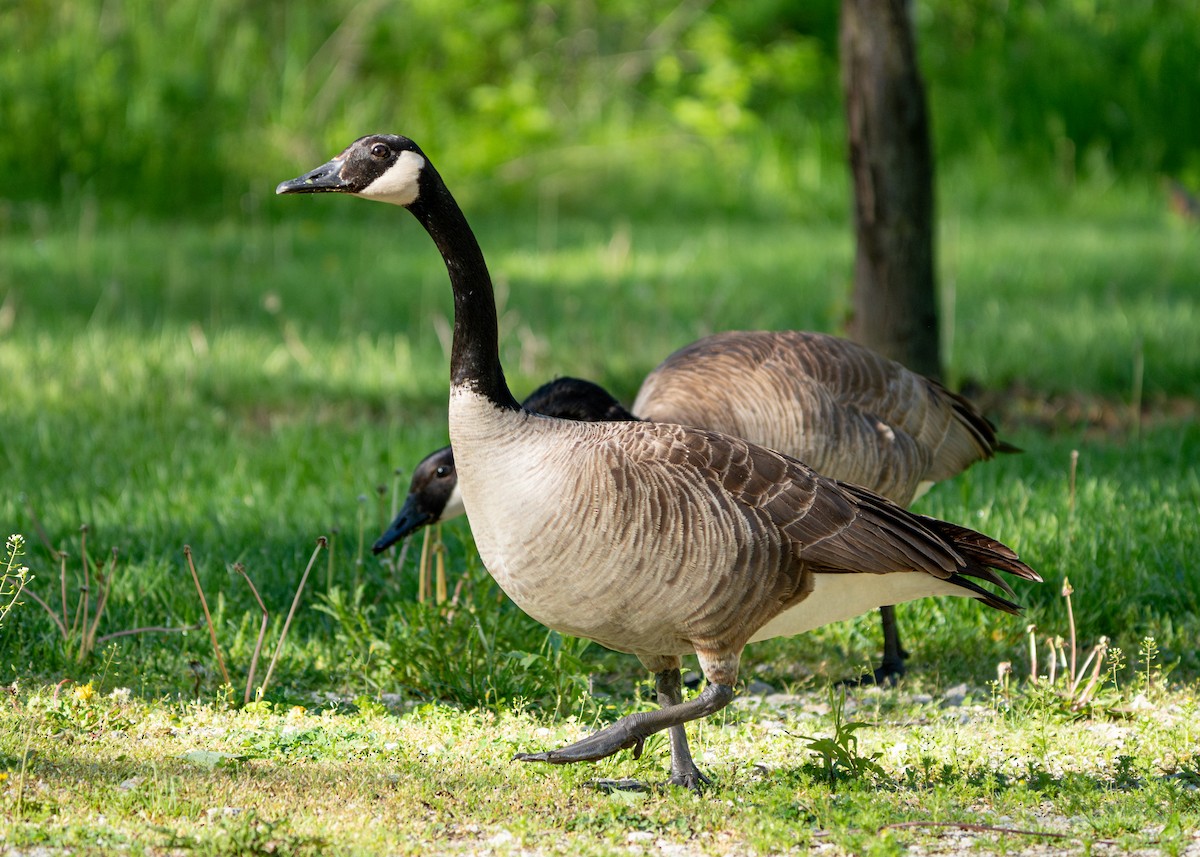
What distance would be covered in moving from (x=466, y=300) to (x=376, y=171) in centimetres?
38

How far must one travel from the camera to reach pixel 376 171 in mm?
3441

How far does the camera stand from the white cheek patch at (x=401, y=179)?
11.3 ft

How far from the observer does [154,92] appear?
459 inches

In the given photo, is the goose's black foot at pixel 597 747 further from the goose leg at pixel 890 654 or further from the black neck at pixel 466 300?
the goose leg at pixel 890 654

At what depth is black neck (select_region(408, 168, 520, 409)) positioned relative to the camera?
351 cm

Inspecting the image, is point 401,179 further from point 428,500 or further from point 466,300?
point 428,500

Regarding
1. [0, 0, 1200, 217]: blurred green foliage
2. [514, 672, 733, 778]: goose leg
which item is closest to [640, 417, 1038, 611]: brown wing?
[514, 672, 733, 778]: goose leg

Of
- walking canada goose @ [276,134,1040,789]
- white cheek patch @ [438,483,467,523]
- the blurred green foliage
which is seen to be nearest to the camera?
walking canada goose @ [276,134,1040,789]

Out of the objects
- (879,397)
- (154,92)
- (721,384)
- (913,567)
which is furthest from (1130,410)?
(154,92)

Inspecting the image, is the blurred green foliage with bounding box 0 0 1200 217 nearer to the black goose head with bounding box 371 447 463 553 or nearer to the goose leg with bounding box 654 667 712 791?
the black goose head with bounding box 371 447 463 553

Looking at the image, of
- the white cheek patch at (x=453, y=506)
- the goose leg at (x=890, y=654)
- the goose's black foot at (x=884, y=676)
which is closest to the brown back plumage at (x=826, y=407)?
the goose leg at (x=890, y=654)

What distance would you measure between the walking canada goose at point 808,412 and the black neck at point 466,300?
3.75 feet

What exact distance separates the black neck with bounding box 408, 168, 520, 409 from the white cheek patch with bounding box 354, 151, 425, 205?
5 centimetres

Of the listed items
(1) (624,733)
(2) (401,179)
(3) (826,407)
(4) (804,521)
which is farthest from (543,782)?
(3) (826,407)
